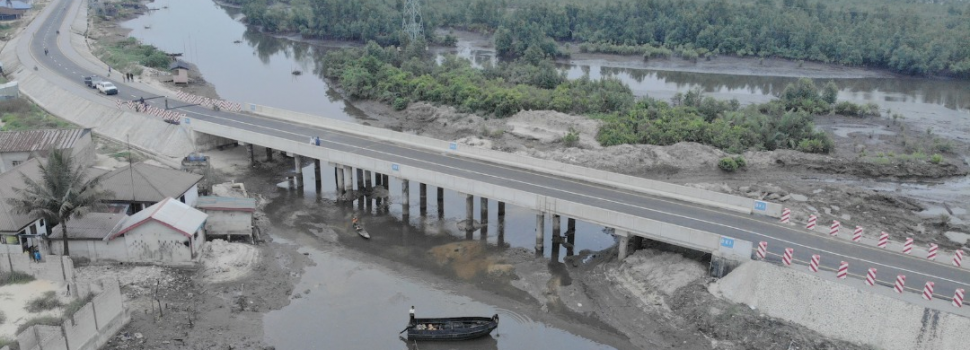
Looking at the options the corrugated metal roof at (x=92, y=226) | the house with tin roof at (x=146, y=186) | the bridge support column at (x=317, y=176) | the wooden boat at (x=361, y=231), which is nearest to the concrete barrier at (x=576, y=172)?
the bridge support column at (x=317, y=176)

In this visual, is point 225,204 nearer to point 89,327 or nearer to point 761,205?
point 89,327

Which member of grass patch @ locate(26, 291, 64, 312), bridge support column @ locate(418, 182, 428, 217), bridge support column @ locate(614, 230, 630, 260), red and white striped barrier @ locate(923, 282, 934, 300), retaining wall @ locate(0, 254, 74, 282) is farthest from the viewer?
bridge support column @ locate(418, 182, 428, 217)

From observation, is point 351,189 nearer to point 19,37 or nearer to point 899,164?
point 899,164

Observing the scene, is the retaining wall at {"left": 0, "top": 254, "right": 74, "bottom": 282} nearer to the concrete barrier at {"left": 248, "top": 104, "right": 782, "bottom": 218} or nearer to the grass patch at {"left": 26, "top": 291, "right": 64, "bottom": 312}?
the grass patch at {"left": 26, "top": 291, "right": 64, "bottom": 312}

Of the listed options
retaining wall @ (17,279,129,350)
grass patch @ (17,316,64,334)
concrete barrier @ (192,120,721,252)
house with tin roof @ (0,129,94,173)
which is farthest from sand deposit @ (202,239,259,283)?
house with tin roof @ (0,129,94,173)

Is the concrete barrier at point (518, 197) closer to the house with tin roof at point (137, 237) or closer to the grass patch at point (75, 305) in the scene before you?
the house with tin roof at point (137, 237)

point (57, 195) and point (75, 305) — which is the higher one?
point (57, 195)

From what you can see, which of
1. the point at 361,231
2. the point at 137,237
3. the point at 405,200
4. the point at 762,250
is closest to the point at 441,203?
the point at 405,200
